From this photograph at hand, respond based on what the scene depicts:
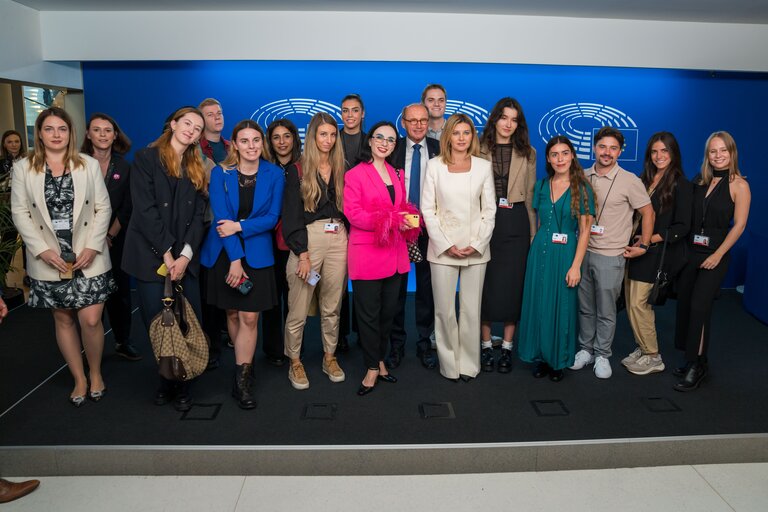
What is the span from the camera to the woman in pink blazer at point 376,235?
347cm

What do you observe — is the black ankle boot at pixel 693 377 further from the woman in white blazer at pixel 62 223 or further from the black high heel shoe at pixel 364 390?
the woman in white blazer at pixel 62 223

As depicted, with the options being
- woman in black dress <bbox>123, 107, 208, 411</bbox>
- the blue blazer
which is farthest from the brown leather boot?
the blue blazer

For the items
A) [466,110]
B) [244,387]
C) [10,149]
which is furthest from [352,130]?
[10,149]

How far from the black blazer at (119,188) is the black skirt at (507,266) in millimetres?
2526

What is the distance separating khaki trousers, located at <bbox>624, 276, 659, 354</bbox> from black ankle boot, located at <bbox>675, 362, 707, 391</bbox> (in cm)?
28

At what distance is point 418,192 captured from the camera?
13.0 ft

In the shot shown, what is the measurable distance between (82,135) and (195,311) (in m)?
4.14

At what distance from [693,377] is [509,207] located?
1667mm

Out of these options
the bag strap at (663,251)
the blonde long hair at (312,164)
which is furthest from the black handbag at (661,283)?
the blonde long hair at (312,164)

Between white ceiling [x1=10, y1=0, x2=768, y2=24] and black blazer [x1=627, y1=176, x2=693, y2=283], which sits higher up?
white ceiling [x1=10, y1=0, x2=768, y2=24]

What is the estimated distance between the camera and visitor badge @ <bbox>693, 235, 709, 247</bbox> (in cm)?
369

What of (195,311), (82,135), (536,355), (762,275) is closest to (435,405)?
(536,355)

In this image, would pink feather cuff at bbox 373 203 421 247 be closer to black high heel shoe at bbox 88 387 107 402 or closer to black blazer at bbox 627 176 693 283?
black blazer at bbox 627 176 693 283

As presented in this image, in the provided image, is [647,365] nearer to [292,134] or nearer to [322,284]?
[322,284]
